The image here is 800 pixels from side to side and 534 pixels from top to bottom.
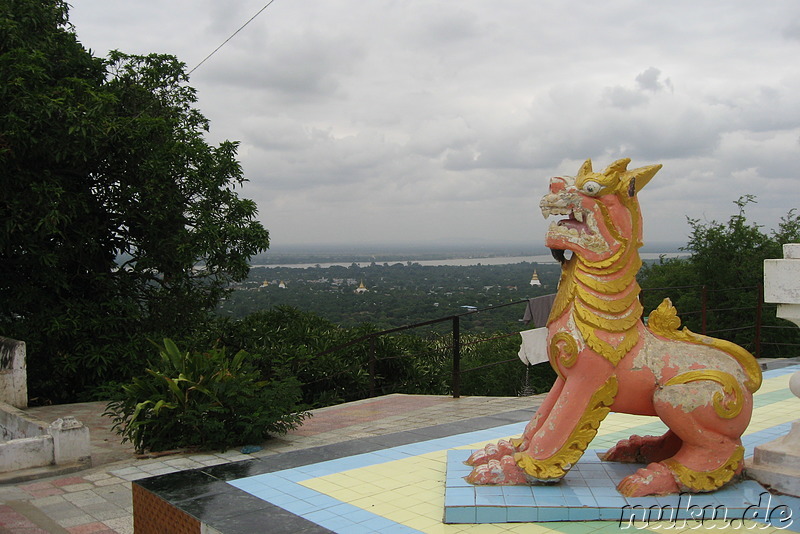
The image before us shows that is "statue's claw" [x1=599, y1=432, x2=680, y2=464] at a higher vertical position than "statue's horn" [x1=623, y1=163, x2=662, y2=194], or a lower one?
lower

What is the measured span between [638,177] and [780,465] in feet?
6.27

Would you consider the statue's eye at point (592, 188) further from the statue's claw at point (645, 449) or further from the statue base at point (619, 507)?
the statue base at point (619, 507)

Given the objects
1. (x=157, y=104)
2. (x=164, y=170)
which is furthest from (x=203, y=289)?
(x=157, y=104)

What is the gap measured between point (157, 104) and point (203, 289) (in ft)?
10.3

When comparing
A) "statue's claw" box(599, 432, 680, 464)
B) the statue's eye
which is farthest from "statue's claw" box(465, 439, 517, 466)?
the statue's eye

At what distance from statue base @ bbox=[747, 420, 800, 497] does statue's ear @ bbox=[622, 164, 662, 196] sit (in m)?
1.75

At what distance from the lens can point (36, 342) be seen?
31.5 ft

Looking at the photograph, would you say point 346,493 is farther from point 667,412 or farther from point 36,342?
point 36,342

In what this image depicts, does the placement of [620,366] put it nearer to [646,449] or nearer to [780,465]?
[646,449]

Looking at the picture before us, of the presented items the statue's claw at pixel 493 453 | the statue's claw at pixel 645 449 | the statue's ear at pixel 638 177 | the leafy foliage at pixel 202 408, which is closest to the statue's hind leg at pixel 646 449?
the statue's claw at pixel 645 449

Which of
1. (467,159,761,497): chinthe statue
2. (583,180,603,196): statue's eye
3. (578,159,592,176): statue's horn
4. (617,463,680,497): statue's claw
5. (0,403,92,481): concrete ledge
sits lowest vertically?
(0,403,92,481): concrete ledge

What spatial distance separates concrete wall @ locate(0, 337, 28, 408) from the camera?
28.6 feet

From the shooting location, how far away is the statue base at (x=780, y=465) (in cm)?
409

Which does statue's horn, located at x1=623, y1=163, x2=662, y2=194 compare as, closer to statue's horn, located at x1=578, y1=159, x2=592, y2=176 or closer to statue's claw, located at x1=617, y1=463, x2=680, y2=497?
statue's horn, located at x1=578, y1=159, x2=592, y2=176
